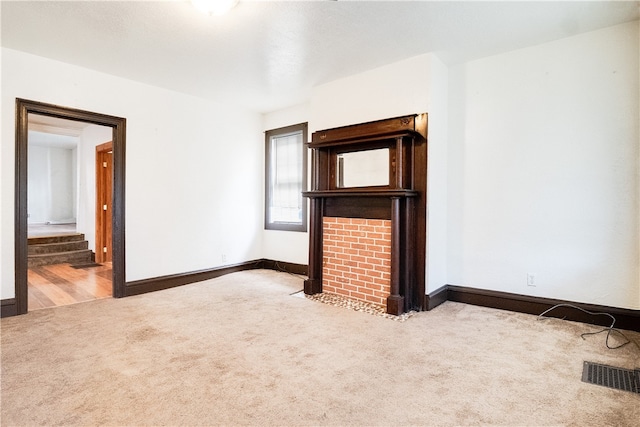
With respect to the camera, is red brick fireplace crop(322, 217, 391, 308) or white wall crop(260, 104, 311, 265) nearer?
red brick fireplace crop(322, 217, 391, 308)

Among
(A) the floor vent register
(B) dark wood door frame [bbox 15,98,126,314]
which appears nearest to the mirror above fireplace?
(A) the floor vent register

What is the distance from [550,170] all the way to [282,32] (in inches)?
112

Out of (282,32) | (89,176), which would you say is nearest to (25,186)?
(282,32)

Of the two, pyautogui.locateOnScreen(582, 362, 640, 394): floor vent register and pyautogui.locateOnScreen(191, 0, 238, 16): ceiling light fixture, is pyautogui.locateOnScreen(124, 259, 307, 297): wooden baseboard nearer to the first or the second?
pyautogui.locateOnScreen(191, 0, 238, 16): ceiling light fixture

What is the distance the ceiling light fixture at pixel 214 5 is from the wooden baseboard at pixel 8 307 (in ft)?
10.6

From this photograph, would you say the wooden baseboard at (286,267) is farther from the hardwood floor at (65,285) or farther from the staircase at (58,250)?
the staircase at (58,250)

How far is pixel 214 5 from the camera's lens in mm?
2545

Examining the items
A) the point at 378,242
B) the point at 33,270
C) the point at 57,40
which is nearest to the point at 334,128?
the point at 378,242

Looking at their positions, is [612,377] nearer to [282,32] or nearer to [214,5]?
[282,32]

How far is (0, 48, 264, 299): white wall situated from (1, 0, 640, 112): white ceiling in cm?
30

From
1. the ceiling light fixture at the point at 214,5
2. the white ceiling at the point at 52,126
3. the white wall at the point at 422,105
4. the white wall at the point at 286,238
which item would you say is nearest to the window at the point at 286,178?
the white wall at the point at 286,238

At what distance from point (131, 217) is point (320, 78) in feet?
9.37

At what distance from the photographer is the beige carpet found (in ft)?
5.89

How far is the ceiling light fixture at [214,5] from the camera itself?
2519 millimetres
